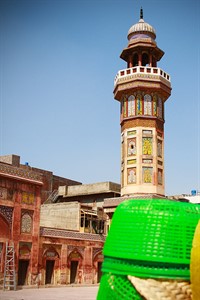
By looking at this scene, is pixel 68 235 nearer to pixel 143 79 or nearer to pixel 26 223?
pixel 26 223

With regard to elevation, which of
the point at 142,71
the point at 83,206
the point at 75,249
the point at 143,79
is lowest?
the point at 75,249

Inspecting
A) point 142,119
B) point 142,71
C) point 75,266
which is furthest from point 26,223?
point 142,71

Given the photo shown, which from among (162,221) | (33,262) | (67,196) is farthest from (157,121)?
(162,221)

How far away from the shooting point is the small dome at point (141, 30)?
2823cm

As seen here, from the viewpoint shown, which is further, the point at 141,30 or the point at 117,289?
the point at 141,30

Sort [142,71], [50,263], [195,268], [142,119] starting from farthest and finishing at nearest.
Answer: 1. [142,71]
2. [142,119]
3. [50,263]
4. [195,268]

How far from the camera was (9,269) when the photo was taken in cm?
2125

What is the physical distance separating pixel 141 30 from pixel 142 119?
6.95 meters

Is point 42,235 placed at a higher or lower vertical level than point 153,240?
lower

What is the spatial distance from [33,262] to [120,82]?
12657 millimetres

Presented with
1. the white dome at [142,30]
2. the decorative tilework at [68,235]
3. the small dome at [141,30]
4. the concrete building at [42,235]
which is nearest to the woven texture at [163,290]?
the concrete building at [42,235]

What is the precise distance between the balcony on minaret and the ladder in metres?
12.3

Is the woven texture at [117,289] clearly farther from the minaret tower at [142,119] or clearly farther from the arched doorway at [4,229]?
the minaret tower at [142,119]

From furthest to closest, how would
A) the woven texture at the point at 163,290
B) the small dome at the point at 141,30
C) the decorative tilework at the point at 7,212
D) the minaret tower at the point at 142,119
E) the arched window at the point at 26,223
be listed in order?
the small dome at the point at 141,30 → the minaret tower at the point at 142,119 → the arched window at the point at 26,223 → the decorative tilework at the point at 7,212 → the woven texture at the point at 163,290
